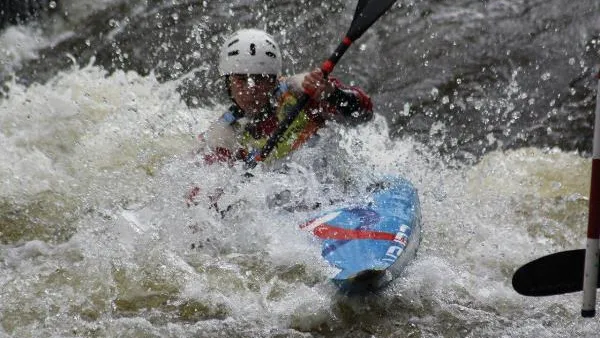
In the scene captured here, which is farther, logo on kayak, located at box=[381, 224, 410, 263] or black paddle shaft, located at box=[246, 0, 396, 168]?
black paddle shaft, located at box=[246, 0, 396, 168]

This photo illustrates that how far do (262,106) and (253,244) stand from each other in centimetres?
78

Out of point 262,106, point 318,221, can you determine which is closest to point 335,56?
point 262,106

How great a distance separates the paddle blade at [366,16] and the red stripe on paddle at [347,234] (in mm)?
1148

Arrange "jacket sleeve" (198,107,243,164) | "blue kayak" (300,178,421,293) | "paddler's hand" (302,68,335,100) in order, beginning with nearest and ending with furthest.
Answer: "blue kayak" (300,178,421,293) → "paddler's hand" (302,68,335,100) → "jacket sleeve" (198,107,243,164)

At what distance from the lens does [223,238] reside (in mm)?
4688

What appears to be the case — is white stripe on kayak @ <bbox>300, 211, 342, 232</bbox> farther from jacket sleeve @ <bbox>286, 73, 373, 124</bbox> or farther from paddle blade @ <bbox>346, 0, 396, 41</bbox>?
paddle blade @ <bbox>346, 0, 396, 41</bbox>

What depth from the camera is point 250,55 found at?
473 cm

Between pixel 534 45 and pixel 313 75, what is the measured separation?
355 cm

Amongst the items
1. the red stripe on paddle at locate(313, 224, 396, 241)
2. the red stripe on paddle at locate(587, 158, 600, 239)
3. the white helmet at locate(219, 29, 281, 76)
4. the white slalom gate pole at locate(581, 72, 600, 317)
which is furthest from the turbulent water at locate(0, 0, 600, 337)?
the red stripe on paddle at locate(587, 158, 600, 239)

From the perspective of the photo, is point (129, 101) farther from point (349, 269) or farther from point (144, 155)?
point (349, 269)

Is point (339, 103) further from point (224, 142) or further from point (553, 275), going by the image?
point (553, 275)

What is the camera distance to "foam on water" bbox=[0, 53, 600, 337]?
4.10 m

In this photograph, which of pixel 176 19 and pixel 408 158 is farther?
Answer: pixel 176 19

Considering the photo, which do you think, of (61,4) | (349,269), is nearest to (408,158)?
(349,269)
